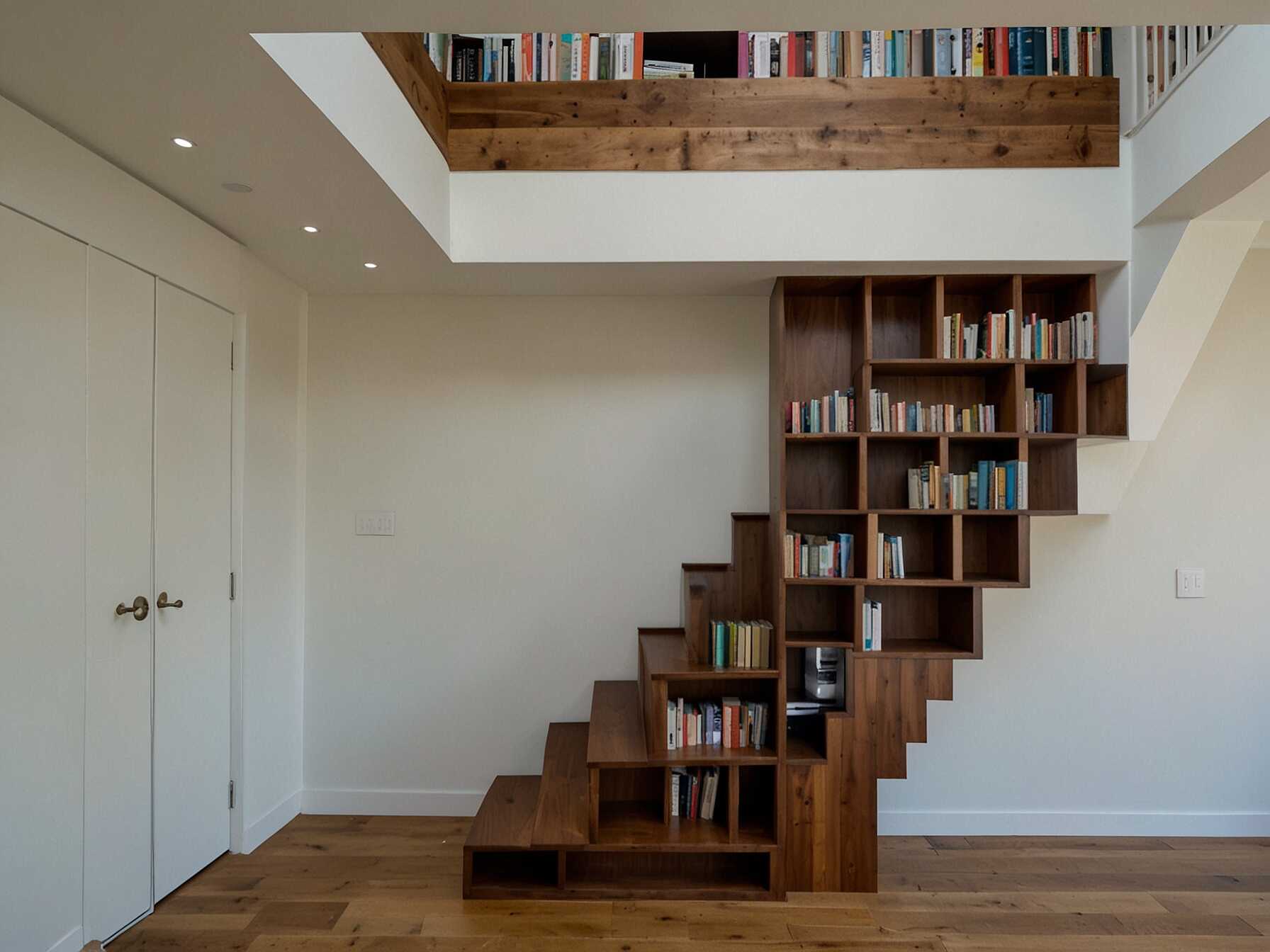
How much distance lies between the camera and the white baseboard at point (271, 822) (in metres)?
2.95

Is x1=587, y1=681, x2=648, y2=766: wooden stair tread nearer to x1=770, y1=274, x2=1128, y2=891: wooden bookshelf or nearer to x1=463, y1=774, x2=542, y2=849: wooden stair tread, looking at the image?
x1=463, y1=774, x2=542, y2=849: wooden stair tread

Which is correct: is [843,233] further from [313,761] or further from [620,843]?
[313,761]

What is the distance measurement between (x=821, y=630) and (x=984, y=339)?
1310 millimetres

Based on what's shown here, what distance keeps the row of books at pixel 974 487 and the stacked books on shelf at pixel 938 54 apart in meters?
1.43

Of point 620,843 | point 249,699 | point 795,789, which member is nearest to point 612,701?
point 620,843

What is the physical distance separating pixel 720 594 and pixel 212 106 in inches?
93.4

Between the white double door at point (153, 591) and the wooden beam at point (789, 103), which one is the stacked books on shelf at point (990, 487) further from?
the white double door at point (153, 591)

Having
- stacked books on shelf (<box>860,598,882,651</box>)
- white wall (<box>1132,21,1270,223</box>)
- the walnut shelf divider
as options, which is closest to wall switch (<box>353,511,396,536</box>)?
the walnut shelf divider

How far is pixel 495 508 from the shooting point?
3.37 meters

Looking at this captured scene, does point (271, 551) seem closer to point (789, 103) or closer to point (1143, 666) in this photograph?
point (789, 103)

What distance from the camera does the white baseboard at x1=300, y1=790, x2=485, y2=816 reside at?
10.9ft

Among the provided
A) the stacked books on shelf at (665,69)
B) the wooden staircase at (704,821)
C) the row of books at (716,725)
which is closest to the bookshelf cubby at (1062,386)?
the wooden staircase at (704,821)

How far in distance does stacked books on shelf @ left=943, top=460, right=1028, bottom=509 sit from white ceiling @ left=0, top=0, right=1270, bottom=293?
5.54 ft

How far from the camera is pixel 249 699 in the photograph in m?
2.97
